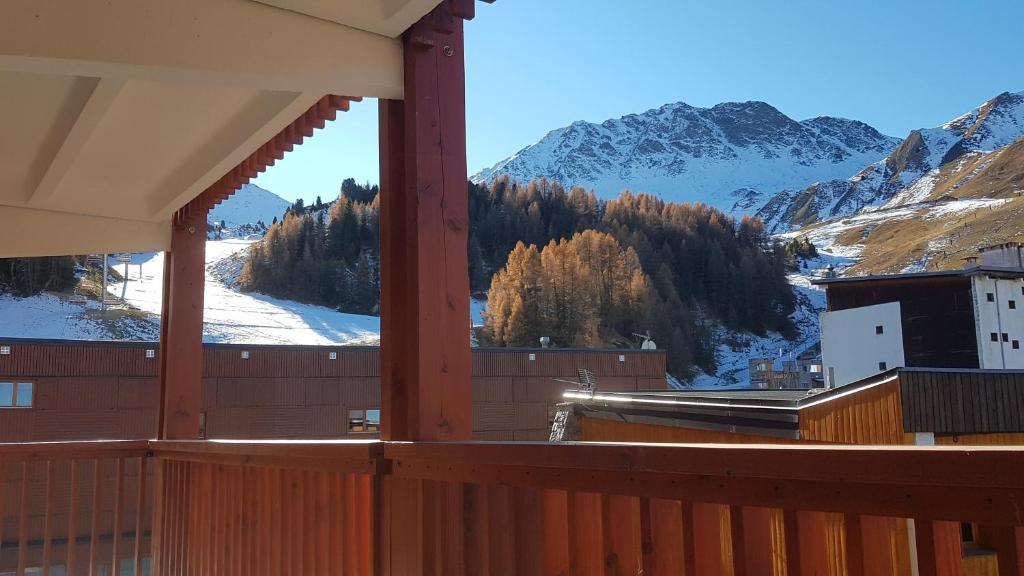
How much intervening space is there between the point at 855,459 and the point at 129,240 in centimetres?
514

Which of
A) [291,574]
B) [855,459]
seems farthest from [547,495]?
[291,574]

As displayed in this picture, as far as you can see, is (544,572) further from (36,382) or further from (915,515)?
(36,382)

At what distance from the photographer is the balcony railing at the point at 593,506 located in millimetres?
947

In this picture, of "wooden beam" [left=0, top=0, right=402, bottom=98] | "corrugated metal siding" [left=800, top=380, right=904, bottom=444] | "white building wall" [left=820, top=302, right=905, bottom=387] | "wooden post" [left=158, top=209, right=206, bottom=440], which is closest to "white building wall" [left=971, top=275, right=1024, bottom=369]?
"white building wall" [left=820, top=302, right=905, bottom=387]

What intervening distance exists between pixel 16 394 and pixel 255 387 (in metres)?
4.97

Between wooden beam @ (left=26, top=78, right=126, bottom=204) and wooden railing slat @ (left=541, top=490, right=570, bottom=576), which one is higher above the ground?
wooden beam @ (left=26, top=78, right=126, bottom=204)

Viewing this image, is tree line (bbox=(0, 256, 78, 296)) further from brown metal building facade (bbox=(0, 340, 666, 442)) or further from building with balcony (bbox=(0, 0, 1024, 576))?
building with balcony (bbox=(0, 0, 1024, 576))

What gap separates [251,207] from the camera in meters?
183

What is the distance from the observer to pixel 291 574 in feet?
8.84

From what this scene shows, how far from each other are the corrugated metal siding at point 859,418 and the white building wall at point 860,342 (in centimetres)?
2102

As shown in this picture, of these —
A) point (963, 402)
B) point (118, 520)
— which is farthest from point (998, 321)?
point (118, 520)

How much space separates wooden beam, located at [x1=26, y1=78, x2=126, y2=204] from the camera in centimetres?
298

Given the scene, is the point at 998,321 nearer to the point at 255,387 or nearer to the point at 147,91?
the point at 255,387

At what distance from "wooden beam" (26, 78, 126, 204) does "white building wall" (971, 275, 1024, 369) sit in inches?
1210
